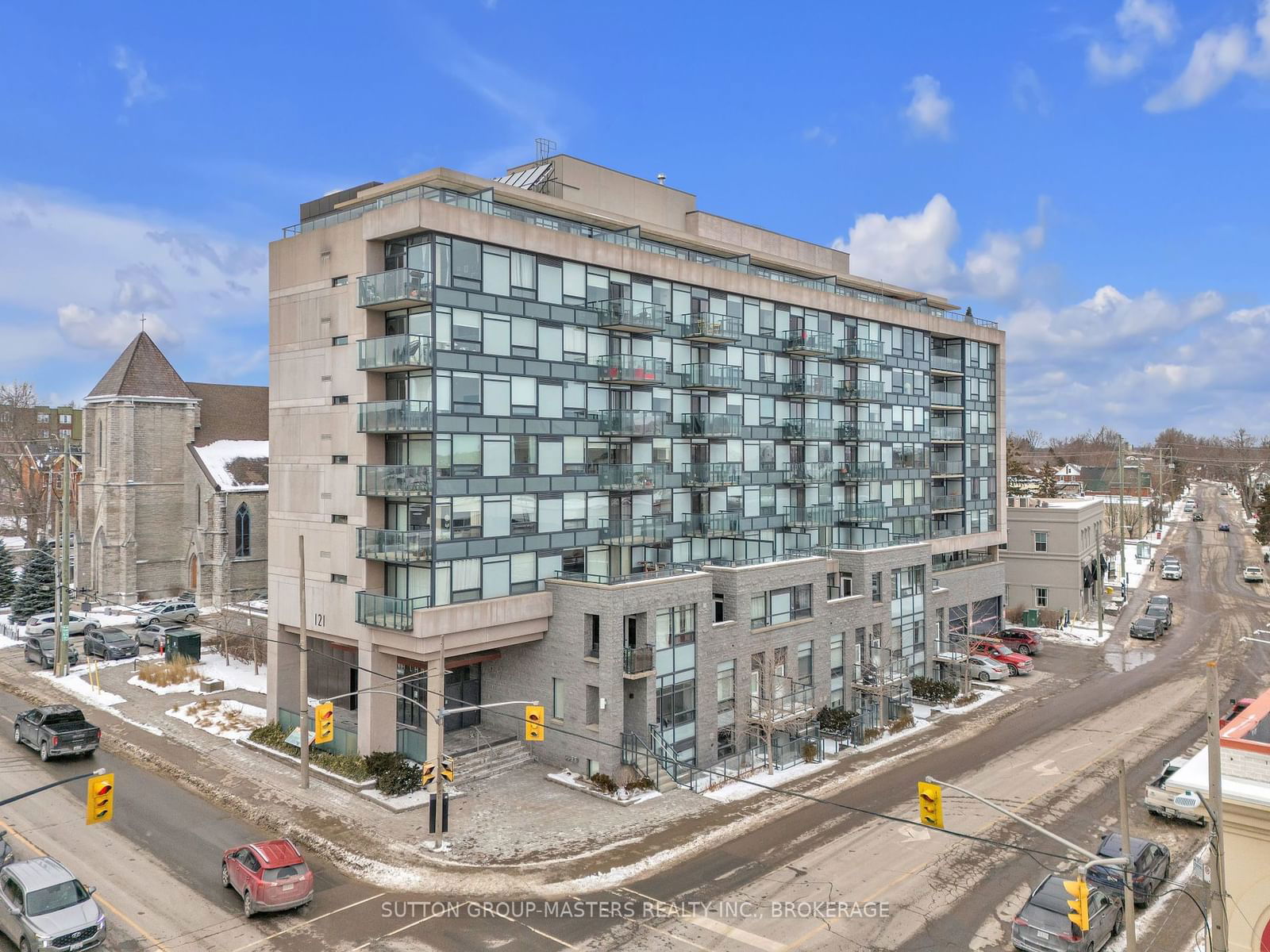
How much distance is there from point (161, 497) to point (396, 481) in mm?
45836

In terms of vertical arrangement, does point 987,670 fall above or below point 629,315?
below

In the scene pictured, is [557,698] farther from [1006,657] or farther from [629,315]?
[1006,657]

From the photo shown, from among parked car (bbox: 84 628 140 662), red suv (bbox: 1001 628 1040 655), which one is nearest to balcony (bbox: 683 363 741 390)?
red suv (bbox: 1001 628 1040 655)

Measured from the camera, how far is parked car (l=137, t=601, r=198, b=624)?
5628cm

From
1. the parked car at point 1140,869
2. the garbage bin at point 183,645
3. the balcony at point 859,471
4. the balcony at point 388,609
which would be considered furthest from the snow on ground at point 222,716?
the balcony at point 859,471

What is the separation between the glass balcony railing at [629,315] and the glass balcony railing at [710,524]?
8737mm

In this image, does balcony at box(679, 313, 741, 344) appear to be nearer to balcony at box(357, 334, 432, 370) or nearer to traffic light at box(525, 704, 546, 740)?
balcony at box(357, 334, 432, 370)

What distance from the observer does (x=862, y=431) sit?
1876 inches

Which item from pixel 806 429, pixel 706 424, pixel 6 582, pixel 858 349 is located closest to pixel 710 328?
pixel 706 424

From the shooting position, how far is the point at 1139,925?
21.7 m

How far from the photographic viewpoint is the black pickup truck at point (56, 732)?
31234mm

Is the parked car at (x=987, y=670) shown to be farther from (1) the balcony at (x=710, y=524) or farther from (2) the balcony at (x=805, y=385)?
(1) the balcony at (x=710, y=524)

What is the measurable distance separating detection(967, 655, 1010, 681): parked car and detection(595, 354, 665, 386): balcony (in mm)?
25742

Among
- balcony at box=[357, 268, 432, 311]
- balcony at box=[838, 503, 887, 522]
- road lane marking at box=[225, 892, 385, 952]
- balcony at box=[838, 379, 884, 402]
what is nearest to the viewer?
road lane marking at box=[225, 892, 385, 952]
